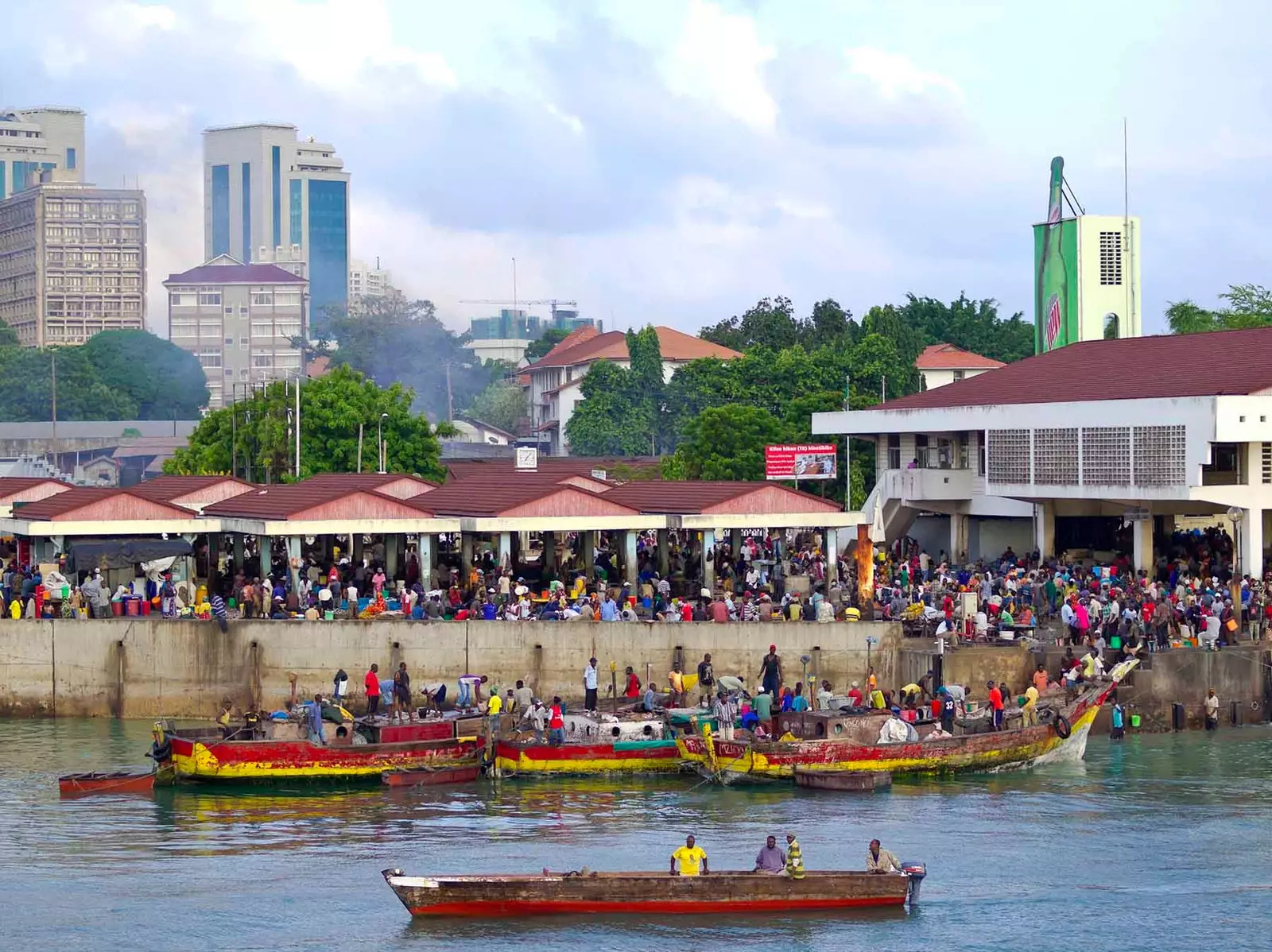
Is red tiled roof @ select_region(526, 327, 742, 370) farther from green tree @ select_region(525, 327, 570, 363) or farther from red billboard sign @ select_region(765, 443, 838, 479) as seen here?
red billboard sign @ select_region(765, 443, 838, 479)

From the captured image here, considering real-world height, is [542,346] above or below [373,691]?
above

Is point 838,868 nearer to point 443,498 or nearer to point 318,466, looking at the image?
point 443,498

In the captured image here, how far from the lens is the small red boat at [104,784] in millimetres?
40469

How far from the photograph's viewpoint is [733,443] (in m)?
86.5

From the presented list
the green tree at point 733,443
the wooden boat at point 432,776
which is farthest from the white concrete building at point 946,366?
the wooden boat at point 432,776

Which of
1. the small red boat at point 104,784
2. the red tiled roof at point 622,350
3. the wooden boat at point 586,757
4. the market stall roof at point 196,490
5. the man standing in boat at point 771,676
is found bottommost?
the small red boat at point 104,784

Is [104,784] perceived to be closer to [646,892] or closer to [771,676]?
[646,892]

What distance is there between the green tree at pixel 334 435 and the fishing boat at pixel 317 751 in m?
43.0

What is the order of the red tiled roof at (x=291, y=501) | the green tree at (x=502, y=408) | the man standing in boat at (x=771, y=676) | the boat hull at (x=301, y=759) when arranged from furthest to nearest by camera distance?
the green tree at (x=502, y=408) → the red tiled roof at (x=291, y=501) → the man standing in boat at (x=771, y=676) → the boat hull at (x=301, y=759)

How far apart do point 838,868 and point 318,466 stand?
5394 centimetres

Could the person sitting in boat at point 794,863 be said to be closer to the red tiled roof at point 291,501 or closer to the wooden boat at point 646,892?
the wooden boat at point 646,892

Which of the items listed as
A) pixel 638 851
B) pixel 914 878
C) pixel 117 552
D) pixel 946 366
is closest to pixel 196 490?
pixel 117 552

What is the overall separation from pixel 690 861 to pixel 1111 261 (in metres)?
46.8

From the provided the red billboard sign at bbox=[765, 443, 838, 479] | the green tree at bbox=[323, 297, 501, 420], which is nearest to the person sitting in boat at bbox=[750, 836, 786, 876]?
the red billboard sign at bbox=[765, 443, 838, 479]
